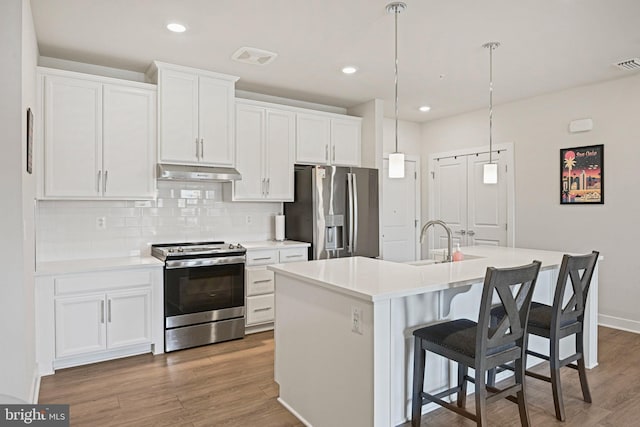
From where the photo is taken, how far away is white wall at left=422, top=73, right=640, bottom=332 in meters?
4.31

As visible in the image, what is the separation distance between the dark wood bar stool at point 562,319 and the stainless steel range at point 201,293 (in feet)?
7.92

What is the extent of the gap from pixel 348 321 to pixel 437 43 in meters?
2.53

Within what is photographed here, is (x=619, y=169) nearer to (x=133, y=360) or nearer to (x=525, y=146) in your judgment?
(x=525, y=146)

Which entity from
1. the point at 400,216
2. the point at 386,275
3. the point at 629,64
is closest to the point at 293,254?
the point at 386,275

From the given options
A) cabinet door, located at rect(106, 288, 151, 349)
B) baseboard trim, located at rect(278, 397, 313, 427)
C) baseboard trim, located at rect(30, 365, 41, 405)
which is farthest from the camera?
cabinet door, located at rect(106, 288, 151, 349)

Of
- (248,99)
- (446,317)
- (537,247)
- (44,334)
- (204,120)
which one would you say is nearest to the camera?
(446,317)

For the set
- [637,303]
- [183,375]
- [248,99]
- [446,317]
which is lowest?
[183,375]

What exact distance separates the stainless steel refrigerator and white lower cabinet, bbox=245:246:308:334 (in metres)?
0.49

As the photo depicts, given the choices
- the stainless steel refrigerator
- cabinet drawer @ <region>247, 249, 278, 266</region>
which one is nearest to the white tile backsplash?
the stainless steel refrigerator

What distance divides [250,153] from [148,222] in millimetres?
1305

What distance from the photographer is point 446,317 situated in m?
2.59

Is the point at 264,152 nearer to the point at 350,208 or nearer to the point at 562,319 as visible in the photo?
the point at 350,208

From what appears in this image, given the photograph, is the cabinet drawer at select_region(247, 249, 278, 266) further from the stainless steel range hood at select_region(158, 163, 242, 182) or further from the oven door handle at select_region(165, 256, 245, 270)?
the stainless steel range hood at select_region(158, 163, 242, 182)

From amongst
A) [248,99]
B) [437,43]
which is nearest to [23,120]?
[248,99]
